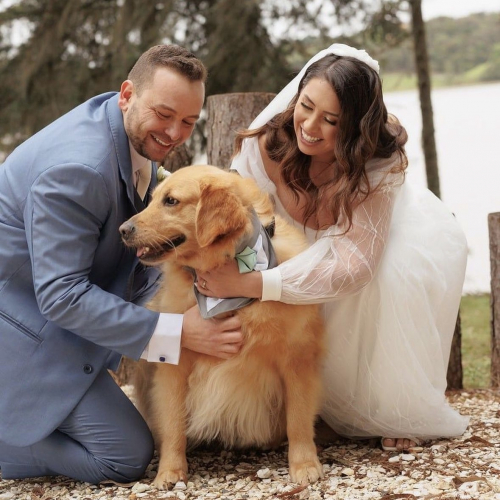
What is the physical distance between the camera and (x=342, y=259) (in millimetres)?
2967

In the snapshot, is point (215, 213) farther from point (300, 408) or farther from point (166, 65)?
point (300, 408)

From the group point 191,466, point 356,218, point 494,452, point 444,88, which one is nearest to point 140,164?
point 356,218

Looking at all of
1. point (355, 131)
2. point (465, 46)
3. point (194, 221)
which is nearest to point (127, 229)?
point (194, 221)

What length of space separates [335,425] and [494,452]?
0.75 metres

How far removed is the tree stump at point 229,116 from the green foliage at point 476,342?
2265mm

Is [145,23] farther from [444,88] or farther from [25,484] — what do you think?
[444,88]

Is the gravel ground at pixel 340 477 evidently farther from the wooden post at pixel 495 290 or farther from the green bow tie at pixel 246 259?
the wooden post at pixel 495 290

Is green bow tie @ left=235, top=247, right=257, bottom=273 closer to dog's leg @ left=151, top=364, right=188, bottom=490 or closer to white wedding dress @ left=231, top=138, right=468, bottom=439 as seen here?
white wedding dress @ left=231, top=138, right=468, bottom=439

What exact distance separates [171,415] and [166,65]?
1.46 m

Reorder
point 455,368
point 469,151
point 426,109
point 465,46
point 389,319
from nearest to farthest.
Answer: point 389,319, point 455,368, point 426,109, point 469,151, point 465,46

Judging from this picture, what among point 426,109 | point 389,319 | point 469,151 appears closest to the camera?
point 389,319

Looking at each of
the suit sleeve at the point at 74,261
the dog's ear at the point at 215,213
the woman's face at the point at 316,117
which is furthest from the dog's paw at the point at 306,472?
the woman's face at the point at 316,117

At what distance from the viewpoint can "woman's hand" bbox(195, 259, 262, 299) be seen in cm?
274

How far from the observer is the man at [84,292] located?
265cm
